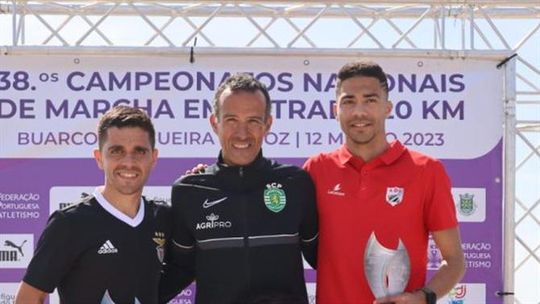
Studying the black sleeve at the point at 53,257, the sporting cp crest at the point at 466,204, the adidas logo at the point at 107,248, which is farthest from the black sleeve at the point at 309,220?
the sporting cp crest at the point at 466,204

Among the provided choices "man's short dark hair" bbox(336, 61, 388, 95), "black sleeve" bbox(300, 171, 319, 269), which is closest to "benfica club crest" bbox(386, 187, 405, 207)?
"black sleeve" bbox(300, 171, 319, 269)

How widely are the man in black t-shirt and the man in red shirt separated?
63 centimetres

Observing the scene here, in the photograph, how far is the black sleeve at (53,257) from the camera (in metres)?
2.47

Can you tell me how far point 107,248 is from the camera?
8.22 feet

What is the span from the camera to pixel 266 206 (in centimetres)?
262

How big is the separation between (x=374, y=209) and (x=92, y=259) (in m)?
1.00

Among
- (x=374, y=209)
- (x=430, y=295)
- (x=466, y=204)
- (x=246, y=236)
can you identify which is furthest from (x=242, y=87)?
(x=466, y=204)

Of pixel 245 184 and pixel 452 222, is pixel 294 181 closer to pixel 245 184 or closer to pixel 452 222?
pixel 245 184

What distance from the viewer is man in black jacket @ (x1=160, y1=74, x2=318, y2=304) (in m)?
2.56

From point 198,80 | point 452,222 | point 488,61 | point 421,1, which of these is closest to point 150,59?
point 198,80

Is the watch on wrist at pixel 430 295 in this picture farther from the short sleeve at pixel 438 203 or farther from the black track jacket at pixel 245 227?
the black track jacket at pixel 245 227

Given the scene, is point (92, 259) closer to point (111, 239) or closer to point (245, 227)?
point (111, 239)

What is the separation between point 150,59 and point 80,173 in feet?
2.64

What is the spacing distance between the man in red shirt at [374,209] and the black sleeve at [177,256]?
1.65 ft
